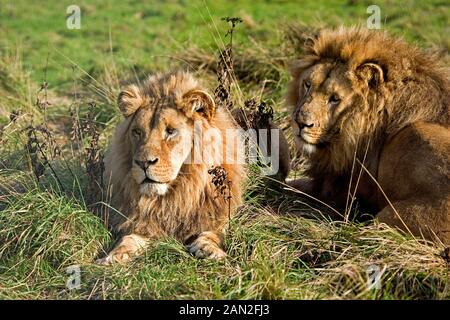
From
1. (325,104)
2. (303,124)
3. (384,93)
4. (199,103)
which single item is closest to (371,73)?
(384,93)

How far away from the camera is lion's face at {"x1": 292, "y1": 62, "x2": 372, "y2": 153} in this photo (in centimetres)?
687

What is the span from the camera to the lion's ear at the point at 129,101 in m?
6.60

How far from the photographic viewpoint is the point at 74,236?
6688mm

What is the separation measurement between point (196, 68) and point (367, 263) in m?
5.10

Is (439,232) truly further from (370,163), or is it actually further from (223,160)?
(223,160)

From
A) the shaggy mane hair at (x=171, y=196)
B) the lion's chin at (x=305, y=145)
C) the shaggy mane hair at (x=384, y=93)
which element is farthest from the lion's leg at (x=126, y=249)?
the shaggy mane hair at (x=384, y=93)

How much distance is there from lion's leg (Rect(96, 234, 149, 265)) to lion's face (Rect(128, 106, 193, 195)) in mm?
404

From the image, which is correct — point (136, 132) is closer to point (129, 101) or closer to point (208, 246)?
point (129, 101)

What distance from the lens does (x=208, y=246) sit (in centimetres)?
645

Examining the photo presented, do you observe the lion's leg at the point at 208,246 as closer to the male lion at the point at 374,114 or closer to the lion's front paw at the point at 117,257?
the lion's front paw at the point at 117,257

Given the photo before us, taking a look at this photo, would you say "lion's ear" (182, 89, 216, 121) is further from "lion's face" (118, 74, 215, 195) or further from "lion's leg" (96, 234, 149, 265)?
"lion's leg" (96, 234, 149, 265)

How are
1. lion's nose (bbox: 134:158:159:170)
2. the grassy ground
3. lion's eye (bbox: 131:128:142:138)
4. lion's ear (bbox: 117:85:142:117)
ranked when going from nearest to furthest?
the grassy ground, lion's nose (bbox: 134:158:159:170), lion's eye (bbox: 131:128:142:138), lion's ear (bbox: 117:85:142:117)

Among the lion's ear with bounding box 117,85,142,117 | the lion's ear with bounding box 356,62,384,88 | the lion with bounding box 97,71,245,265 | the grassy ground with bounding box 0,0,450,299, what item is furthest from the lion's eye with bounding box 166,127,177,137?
the lion's ear with bounding box 356,62,384,88
